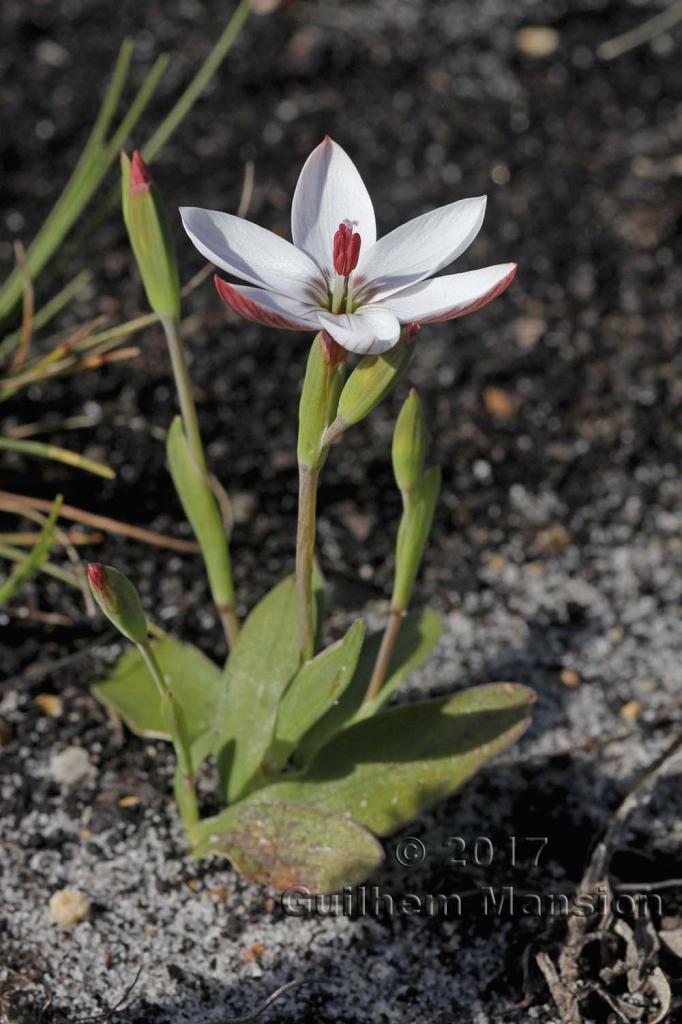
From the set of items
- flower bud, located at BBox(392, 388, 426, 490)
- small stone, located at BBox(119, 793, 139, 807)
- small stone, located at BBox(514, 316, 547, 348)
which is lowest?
small stone, located at BBox(119, 793, 139, 807)

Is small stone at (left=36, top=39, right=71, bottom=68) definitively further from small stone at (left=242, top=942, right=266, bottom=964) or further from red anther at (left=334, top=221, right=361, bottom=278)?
small stone at (left=242, top=942, right=266, bottom=964)

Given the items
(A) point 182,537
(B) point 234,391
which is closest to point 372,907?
(A) point 182,537

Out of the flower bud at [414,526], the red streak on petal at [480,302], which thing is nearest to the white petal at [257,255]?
the red streak on petal at [480,302]

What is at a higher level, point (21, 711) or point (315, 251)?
point (315, 251)

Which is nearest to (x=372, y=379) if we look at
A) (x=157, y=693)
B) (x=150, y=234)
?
(x=150, y=234)

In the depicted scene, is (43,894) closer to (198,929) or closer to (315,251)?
(198,929)

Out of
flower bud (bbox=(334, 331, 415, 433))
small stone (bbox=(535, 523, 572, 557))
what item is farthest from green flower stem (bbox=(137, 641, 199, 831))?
small stone (bbox=(535, 523, 572, 557))

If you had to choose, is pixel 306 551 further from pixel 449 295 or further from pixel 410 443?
pixel 449 295

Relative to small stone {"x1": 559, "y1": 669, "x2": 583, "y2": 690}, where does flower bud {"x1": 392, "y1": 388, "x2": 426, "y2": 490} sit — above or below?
above
